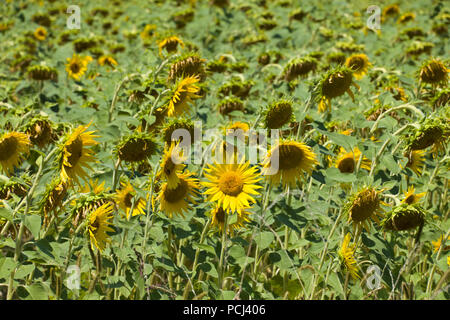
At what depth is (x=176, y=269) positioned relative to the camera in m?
1.81

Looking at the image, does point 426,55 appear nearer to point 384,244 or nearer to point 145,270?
point 384,244

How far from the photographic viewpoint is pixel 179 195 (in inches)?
72.9

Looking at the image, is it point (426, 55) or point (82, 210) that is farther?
point (426, 55)

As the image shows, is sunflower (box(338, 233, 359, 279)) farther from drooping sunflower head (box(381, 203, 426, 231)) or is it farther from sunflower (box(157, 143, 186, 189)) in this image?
sunflower (box(157, 143, 186, 189))

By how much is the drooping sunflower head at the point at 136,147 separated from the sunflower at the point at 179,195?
156 millimetres

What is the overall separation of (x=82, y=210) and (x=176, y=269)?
1.56 feet

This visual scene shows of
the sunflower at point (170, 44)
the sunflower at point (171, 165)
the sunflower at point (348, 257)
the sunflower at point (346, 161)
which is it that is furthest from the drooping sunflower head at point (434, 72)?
the sunflower at point (171, 165)

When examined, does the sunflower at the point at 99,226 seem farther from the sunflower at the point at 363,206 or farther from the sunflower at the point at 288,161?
the sunflower at the point at 363,206

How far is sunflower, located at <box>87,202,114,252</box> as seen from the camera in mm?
1584

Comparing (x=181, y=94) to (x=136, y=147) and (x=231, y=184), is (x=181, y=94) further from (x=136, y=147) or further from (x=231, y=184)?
(x=231, y=184)

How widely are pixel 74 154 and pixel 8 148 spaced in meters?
0.36

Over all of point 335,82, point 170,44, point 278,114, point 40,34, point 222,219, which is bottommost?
point 222,219

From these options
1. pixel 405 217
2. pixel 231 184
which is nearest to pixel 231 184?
pixel 231 184
